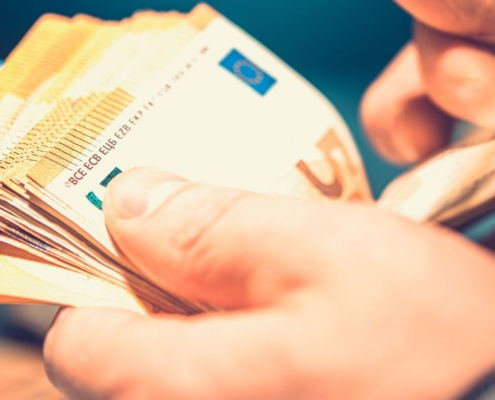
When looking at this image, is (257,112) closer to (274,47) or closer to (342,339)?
(342,339)

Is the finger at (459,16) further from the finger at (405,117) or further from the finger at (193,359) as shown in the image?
the finger at (193,359)

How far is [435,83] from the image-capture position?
2.52 ft

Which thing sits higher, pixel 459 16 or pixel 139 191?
pixel 459 16

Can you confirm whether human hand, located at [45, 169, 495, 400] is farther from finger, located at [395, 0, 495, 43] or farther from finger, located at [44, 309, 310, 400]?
finger, located at [395, 0, 495, 43]

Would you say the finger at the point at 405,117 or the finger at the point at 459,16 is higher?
the finger at the point at 459,16

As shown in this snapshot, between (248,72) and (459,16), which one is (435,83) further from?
(248,72)

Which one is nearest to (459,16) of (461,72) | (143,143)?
(461,72)

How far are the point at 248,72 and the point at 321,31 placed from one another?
1.59ft

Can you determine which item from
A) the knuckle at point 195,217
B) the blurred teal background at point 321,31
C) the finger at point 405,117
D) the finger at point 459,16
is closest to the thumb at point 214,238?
the knuckle at point 195,217

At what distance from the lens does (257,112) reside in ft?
2.33

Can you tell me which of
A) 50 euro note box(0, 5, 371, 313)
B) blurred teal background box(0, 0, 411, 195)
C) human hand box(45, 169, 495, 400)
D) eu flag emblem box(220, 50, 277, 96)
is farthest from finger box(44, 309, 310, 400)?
blurred teal background box(0, 0, 411, 195)

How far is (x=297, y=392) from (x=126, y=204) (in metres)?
0.20

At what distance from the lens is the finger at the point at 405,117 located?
0.89 metres

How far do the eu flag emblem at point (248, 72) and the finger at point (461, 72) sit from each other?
7.8 inches
